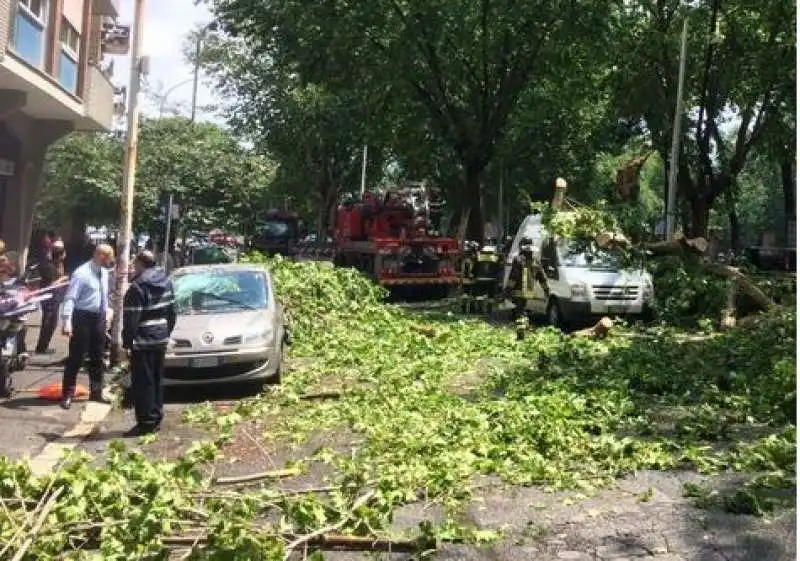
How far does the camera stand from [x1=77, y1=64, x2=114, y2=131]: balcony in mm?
21891

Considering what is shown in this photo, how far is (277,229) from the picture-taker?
38.7 meters

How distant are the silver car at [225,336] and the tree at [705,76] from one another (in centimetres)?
1758

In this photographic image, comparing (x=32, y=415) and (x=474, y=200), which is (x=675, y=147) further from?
(x=32, y=415)

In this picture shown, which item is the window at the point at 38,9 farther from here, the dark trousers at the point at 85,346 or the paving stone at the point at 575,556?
the paving stone at the point at 575,556

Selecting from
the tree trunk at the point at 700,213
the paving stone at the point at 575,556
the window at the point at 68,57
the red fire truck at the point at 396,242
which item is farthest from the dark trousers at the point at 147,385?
the tree trunk at the point at 700,213

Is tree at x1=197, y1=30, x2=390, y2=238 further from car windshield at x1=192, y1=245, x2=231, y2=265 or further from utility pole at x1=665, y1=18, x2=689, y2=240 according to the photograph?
utility pole at x1=665, y1=18, x2=689, y2=240

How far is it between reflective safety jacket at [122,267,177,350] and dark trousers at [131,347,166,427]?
9 cm

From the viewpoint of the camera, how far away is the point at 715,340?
13109 millimetres

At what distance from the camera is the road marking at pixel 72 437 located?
7.47 meters

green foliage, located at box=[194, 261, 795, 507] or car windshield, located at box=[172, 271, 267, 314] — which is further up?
car windshield, located at box=[172, 271, 267, 314]

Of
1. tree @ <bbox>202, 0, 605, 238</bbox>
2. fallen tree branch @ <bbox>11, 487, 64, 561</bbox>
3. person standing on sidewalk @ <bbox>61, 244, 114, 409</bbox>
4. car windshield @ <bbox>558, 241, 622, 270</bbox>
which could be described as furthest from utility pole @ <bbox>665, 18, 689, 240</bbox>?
fallen tree branch @ <bbox>11, 487, 64, 561</bbox>

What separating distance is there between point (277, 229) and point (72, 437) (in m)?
30.0

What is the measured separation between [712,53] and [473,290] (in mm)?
11019

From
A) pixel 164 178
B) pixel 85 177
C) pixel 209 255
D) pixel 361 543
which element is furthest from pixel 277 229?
pixel 361 543
